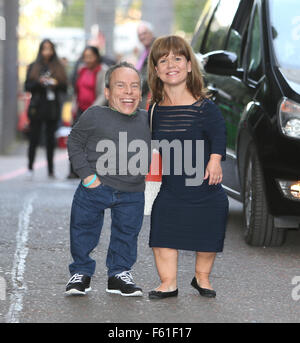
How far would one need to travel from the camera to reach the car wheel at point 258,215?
672 cm

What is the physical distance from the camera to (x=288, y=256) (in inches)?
261

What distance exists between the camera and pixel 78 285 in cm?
532

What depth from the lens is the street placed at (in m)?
4.94

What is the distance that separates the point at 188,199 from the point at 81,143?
Answer: 0.64 m

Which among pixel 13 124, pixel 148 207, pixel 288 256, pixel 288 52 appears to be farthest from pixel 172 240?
pixel 13 124

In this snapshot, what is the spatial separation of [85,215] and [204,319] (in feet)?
2.99

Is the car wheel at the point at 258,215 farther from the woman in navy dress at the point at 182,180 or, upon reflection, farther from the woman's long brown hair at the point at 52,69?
the woman's long brown hair at the point at 52,69

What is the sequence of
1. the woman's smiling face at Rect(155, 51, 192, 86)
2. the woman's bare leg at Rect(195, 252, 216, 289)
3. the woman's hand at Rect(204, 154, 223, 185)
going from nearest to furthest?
the woman's hand at Rect(204, 154, 223, 185) < the woman's smiling face at Rect(155, 51, 192, 86) < the woman's bare leg at Rect(195, 252, 216, 289)

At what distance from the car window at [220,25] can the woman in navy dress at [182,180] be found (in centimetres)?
267

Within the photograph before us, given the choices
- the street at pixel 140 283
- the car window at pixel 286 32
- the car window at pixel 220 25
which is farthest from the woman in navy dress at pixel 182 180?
the car window at pixel 220 25

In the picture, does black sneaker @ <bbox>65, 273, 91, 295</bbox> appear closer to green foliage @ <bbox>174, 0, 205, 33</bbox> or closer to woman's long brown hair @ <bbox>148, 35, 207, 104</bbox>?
woman's long brown hair @ <bbox>148, 35, 207, 104</bbox>

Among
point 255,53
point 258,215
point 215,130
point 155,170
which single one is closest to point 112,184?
point 155,170

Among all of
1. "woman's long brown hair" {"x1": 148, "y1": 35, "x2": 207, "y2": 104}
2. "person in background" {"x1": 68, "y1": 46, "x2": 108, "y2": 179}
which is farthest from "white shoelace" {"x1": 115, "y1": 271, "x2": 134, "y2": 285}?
"person in background" {"x1": 68, "y1": 46, "x2": 108, "y2": 179}

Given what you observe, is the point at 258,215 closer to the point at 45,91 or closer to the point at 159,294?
the point at 159,294
